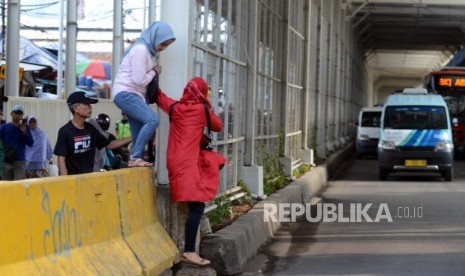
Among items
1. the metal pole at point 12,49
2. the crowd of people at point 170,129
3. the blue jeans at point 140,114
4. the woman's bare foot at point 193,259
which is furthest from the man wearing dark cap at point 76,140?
the metal pole at point 12,49

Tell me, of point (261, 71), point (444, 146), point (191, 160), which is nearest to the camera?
point (191, 160)

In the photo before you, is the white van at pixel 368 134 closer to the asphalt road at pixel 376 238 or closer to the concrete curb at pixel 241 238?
the asphalt road at pixel 376 238

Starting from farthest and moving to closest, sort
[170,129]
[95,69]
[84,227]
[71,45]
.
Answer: [95,69] → [71,45] → [170,129] → [84,227]

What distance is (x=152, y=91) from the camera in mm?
9141

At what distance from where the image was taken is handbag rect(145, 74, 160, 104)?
358 inches

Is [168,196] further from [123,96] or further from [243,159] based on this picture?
[243,159]

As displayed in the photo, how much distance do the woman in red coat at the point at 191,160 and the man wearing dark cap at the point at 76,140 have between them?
0.82 m

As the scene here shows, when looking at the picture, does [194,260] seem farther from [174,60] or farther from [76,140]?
[174,60]

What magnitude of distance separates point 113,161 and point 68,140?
209 inches

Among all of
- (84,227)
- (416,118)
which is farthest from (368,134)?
(84,227)

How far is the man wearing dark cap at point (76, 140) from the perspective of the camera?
8.60 meters

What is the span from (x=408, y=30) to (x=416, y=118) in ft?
105

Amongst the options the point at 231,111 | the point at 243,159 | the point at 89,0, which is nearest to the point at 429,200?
the point at 243,159

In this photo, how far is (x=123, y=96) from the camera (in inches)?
Answer: 354
